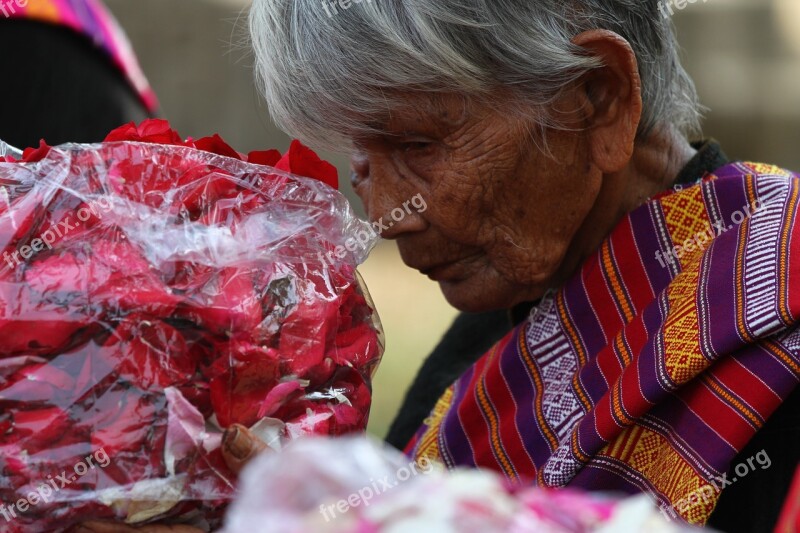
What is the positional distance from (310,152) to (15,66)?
142cm

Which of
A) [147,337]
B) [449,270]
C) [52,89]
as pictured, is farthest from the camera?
[52,89]

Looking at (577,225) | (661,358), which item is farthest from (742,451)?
(577,225)

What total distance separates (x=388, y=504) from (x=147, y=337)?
409 millimetres

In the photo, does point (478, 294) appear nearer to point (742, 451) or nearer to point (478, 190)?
point (478, 190)

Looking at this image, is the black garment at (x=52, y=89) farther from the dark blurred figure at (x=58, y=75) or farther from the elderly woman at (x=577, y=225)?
the elderly woman at (x=577, y=225)

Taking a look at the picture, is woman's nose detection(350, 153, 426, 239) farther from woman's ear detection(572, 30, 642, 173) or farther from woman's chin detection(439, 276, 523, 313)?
woman's ear detection(572, 30, 642, 173)

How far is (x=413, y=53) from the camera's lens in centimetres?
135

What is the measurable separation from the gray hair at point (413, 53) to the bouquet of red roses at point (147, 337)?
346mm

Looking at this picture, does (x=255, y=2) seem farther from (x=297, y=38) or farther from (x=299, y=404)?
(x=299, y=404)

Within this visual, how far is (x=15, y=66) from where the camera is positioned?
92.6 inches

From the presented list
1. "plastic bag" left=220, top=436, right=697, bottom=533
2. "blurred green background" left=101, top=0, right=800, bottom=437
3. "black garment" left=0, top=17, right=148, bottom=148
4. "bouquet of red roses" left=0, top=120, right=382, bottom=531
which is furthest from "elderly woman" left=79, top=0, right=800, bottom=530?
"blurred green background" left=101, top=0, right=800, bottom=437

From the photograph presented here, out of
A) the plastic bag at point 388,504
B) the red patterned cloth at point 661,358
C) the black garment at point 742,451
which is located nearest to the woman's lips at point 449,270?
the red patterned cloth at point 661,358

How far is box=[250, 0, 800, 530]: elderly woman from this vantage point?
4.30ft

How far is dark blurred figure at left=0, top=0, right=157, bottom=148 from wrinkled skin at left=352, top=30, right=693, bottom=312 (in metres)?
1.08
